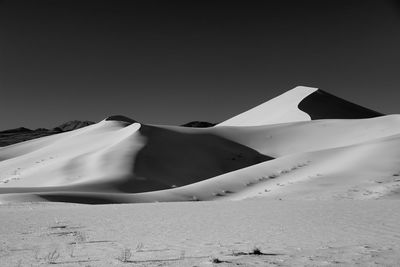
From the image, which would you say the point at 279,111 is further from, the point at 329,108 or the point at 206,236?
the point at 206,236

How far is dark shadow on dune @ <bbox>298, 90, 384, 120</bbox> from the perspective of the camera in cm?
7519

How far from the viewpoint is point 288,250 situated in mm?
7629

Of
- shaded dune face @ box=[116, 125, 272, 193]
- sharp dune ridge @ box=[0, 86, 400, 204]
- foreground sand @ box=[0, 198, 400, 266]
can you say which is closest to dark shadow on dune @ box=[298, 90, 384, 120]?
sharp dune ridge @ box=[0, 86, 400, 204]

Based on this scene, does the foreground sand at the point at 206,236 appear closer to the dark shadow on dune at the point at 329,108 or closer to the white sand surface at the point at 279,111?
the white sand surface at the point at 279,111

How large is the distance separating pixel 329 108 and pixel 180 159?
42062 millimetres

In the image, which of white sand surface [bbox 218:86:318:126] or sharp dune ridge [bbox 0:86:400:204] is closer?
sharp dune ridge [bbox 0:86:400:204]

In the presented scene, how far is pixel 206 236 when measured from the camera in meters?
9.62

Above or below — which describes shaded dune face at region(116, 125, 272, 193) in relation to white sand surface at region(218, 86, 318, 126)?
below

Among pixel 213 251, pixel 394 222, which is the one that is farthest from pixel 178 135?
pixel 213 251

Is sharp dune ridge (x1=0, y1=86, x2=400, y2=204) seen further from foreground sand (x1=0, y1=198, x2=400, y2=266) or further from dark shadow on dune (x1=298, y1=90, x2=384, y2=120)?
foreground sand (x1=0, y1=198, x2=400, y2=266)

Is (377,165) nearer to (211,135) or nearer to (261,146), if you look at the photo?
(261,146)

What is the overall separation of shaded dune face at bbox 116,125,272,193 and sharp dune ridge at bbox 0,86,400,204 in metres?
0.09

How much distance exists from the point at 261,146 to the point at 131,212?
114 feet

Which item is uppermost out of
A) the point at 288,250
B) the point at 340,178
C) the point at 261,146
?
the point at 261,146
